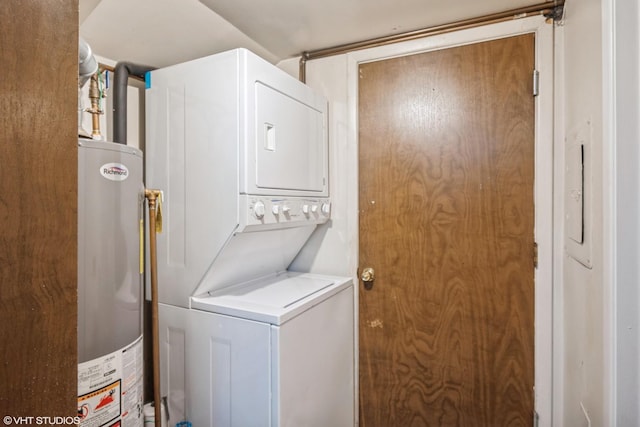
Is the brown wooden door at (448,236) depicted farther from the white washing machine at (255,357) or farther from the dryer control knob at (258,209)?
the dryer control knob at (258,209)

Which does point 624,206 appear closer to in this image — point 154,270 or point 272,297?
point 272,297

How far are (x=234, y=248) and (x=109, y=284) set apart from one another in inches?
20.7

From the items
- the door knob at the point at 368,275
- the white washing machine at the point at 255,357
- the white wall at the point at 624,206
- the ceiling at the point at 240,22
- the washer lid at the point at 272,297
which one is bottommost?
the white washing machine at the point at 255,357

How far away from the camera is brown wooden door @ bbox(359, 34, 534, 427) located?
1.81 metres

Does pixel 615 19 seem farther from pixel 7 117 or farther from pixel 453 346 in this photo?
pixel 453 346

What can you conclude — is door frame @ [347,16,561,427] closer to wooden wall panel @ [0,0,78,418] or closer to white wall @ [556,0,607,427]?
white wall @ [556,0,607,427]

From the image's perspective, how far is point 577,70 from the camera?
4.36 feet

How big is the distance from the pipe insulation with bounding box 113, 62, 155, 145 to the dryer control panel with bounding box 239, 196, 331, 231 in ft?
2.65

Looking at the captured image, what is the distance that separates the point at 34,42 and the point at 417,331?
2.00 meters

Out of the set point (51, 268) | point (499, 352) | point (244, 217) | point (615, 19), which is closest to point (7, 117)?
point (51, 268)

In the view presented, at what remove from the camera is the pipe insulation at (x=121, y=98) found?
5.87 ft

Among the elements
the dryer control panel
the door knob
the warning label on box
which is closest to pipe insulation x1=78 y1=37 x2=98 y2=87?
the dryer control panel

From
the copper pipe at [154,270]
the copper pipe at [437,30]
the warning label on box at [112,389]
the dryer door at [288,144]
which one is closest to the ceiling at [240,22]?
the copper pipe at [437,30]

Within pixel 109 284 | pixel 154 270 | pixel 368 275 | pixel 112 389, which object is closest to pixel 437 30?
pixel 368 275
